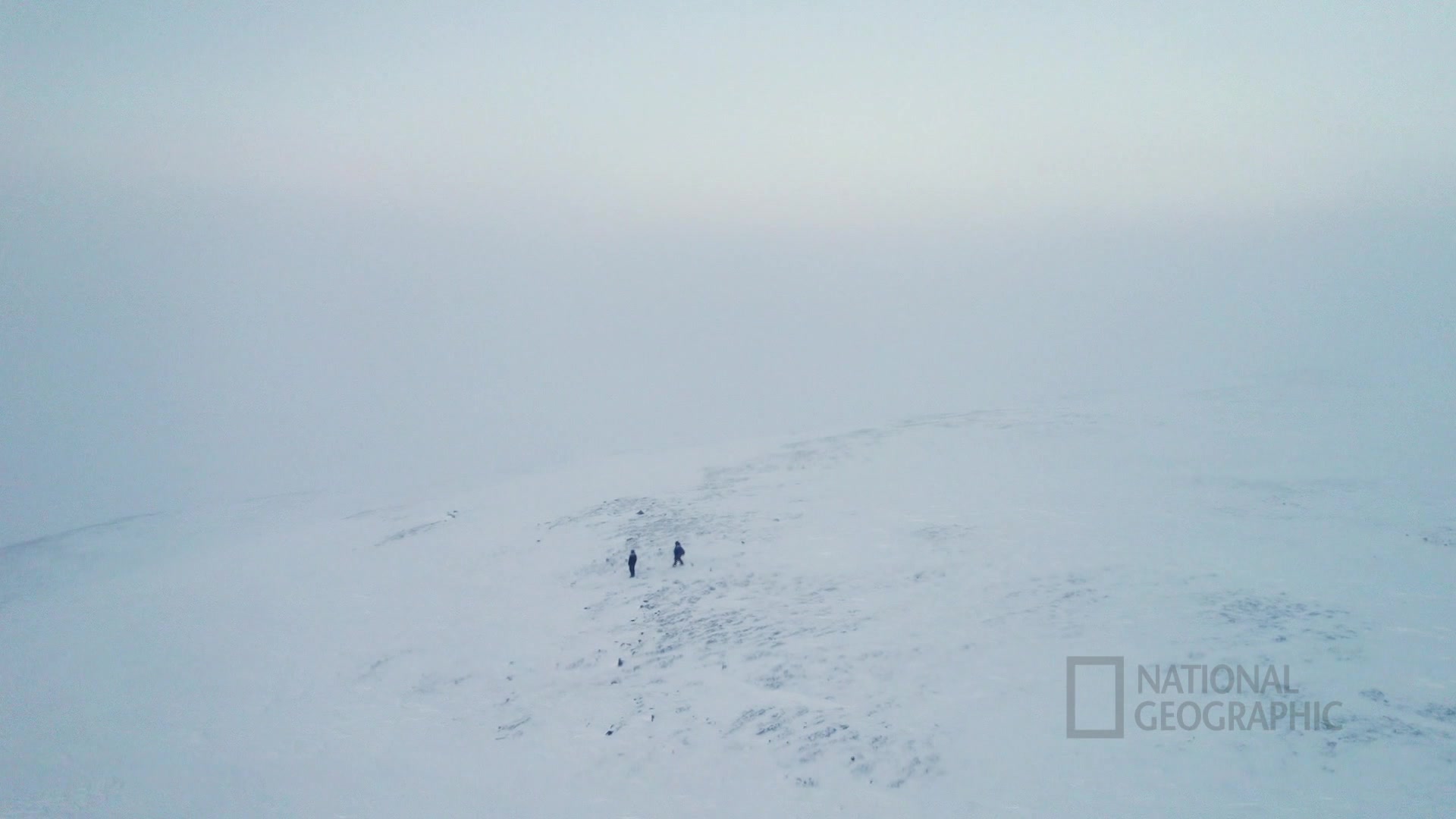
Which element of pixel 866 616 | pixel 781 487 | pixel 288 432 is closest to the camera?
pixel 866 616

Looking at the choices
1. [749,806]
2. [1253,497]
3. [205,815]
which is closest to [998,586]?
[749,806]

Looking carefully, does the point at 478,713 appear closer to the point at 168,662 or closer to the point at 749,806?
the point at 749,806

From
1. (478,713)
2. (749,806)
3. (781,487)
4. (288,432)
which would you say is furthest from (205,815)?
(288,432)

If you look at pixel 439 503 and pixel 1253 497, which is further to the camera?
pixel 439 503

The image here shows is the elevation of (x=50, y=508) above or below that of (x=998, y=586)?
below

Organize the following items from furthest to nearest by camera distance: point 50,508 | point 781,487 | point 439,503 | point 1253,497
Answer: point 50,508 < point 439,503 < point 781,487 < point 1253,497

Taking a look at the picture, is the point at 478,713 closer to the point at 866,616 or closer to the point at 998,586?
the point at 866,616
